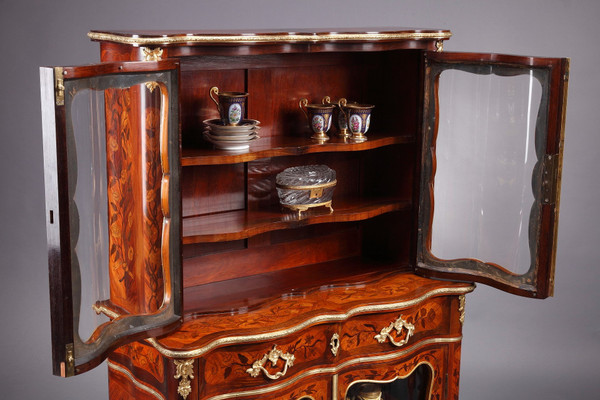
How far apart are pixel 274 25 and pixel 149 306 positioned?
6.93 feet

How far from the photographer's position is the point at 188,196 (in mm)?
3604

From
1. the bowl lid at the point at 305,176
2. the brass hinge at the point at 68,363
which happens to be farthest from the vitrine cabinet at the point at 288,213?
the bowl lid at the point at 305,176

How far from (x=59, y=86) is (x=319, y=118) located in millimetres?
1308

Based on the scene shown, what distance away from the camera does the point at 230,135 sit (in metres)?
3.40

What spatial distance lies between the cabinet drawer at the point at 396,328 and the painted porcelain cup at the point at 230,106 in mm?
861

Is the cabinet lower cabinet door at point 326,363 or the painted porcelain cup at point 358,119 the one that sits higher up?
the painted porcelain cup at point 358,119

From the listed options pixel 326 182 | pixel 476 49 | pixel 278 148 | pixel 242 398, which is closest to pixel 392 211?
pixel 326 182

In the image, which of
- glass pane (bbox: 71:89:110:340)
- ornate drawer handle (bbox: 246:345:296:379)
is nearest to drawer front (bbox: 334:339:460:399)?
ornate drawer handle (bbox: 246:345:296:379)

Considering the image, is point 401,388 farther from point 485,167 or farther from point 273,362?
point 485,167

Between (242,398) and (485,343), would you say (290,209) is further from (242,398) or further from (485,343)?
(485,343)

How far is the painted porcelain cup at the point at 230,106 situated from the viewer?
341 cm

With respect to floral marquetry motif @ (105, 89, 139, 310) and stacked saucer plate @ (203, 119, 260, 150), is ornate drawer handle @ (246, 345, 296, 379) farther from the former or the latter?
stacked saucer plate @ (203, 119, 260, 150)

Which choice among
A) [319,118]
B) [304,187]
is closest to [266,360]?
[304,187]

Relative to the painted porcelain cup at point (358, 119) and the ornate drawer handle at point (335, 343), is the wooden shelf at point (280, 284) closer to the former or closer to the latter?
the ornate drawer handle at point (335, 343)
